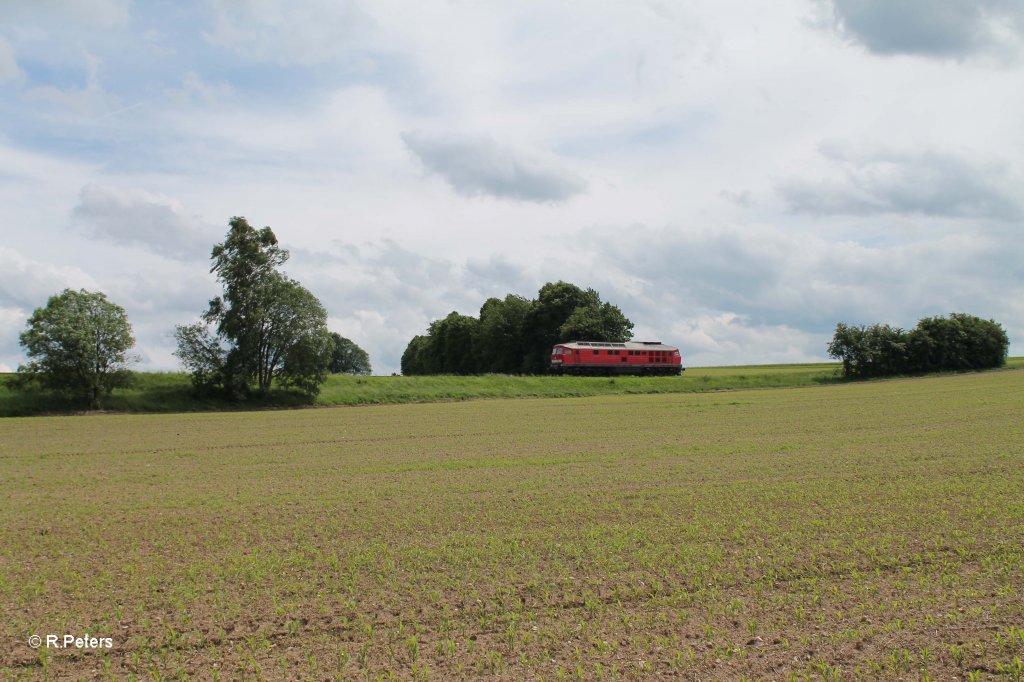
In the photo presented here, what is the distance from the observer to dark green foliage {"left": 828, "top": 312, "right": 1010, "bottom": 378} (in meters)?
88.6

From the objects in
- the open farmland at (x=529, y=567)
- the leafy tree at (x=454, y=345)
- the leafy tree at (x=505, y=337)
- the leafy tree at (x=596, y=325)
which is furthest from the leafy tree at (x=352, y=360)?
the open farmland at (x=529, y=567)

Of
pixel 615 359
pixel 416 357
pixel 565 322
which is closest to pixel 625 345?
pixel 615 359

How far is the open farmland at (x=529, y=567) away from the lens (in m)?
8.18

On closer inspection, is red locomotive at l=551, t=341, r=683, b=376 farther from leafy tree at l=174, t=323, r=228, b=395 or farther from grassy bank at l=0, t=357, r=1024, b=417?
leafy tree at l=174, t=323, r=228, b=395

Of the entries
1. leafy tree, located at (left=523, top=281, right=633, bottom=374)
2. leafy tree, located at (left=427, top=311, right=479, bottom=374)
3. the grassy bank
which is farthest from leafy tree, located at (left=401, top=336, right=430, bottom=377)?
the grassy bank

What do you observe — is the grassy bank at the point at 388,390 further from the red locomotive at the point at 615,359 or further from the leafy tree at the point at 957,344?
the leafy tree at the point at 957,344

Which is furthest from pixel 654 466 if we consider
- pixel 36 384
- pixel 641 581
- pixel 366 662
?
pixel 36 384

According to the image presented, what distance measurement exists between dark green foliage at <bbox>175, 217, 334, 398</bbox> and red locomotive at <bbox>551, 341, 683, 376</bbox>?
107 feet

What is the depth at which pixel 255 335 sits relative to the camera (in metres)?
60.7

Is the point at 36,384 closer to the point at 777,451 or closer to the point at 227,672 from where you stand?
the point at 777,451

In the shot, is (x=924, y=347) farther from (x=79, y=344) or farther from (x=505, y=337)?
(x=79, y=344)

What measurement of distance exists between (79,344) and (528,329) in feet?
231

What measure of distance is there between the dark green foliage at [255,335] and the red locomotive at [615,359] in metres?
32.6

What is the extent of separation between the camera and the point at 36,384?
56.5m
